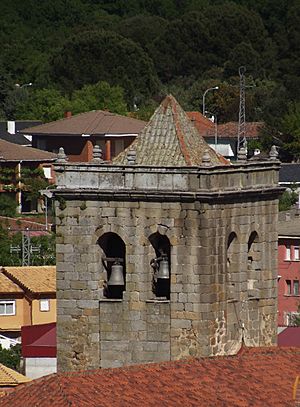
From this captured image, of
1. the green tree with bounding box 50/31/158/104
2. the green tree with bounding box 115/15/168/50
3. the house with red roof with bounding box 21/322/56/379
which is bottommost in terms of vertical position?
the house with red roof with bounding box 21/322/56/379

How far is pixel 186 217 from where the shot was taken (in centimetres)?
3806

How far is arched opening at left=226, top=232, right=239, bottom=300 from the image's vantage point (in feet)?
127

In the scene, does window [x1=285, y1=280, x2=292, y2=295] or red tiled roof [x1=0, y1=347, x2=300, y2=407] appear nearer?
red tiled roof [x1=0, y1=347, x2=300, y2=407]

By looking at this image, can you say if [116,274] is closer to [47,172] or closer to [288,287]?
[288,287]

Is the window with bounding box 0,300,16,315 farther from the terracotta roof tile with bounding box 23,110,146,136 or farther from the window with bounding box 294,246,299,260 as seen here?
the terracotta roof tile with bounding box 23,110,146,136

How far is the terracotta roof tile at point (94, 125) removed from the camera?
10787 cm

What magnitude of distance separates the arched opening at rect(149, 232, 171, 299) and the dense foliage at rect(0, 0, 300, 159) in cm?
7526

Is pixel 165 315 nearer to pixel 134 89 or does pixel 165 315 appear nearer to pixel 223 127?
pixel 223 127

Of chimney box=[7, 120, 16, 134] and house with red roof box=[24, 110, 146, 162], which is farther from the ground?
chimney box=[7, 120, 16, 134]

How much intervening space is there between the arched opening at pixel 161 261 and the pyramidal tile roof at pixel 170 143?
3.70 ft

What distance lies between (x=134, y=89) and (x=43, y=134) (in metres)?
30.8

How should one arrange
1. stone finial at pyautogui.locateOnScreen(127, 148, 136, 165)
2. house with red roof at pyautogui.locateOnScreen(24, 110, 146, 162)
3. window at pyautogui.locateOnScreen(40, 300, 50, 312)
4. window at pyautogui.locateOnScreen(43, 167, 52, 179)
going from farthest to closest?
house with red roof at pyautogui.locateOnScreen(24, 110, 146, 162), window at pyautogui.locateOnScreen(43, 167, 52, 179), window at pyautogui.locateOnScreen(40, 300, 50, 312), stone finial at pyautogui.locateOnScreen(127, 148, 136, 165)

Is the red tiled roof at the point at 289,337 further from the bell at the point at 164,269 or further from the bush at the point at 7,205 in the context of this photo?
the bush at the point at 7,205

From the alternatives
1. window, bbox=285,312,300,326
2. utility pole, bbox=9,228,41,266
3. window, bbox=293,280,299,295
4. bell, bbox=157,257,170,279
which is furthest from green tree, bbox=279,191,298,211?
bell, bbox=157,257,170,279
